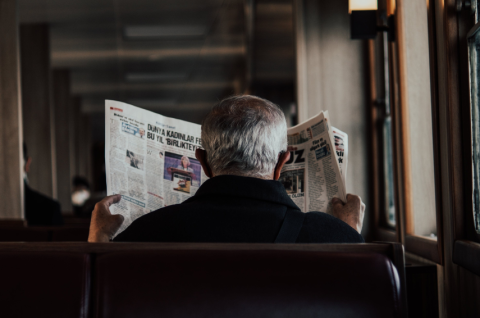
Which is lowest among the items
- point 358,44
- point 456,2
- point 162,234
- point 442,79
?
point 162,234

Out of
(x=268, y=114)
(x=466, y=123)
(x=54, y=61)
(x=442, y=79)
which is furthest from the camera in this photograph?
(x=54, y=61)

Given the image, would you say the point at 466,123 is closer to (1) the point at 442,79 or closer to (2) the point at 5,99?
(1) the point at 442,79

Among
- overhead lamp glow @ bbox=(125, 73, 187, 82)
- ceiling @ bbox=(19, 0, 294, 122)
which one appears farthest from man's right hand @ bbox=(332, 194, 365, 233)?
overhead lamp glow @ bbox=(125, 73, 187, 82)

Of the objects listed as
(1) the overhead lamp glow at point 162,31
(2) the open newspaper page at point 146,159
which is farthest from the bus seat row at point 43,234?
(1) the overhead lamp glow at point 162,31

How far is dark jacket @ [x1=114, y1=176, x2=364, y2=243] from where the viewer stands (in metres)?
1.12

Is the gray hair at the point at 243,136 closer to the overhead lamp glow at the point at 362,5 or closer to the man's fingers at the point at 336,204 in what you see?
the man's fingers at the point at 336,204

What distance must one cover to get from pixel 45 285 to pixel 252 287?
38 centimetres

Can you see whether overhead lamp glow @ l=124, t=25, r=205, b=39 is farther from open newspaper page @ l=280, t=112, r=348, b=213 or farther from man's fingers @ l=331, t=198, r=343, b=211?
man's fingers @ l=331, t=198, r=343, b=211

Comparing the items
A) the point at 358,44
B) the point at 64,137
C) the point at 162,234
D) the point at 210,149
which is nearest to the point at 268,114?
the point at 210,149

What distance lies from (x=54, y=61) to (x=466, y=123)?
9082 millimetres

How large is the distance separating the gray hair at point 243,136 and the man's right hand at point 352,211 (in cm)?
27

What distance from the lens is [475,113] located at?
1470 millimetres

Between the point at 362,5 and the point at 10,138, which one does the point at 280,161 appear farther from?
the point at 10,138

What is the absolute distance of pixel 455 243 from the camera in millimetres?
1501
